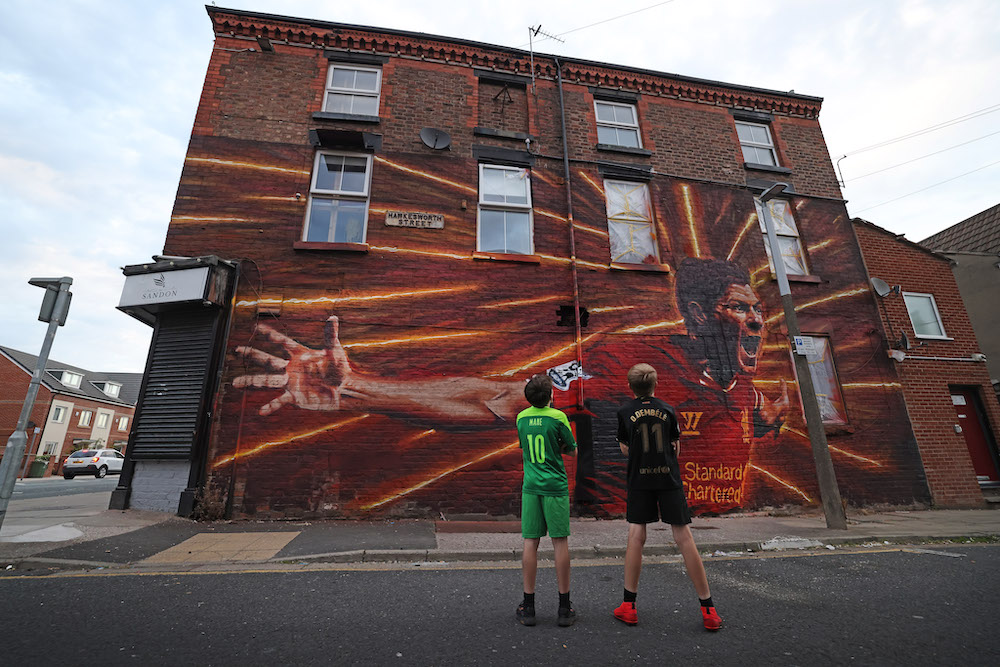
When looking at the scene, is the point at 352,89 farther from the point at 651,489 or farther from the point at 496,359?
the point at 651,489

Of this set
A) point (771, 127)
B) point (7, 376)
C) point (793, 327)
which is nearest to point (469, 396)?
point (793, 327)

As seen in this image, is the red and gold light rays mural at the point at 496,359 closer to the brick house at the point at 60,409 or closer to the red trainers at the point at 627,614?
the red trainers at the point at 627,614

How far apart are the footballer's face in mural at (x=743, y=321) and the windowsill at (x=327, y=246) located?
23.4ft

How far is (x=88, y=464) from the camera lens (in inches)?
917

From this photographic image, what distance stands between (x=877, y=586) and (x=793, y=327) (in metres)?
4.42

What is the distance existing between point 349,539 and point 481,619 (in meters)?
2.93

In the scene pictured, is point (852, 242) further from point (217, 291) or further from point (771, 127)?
point (217, 291)

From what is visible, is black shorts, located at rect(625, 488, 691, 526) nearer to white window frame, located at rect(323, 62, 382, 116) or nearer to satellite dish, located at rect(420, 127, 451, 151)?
satellite dish, located at rect(420, 127, 451, 151)

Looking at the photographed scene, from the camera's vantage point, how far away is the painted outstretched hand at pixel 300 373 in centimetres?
690

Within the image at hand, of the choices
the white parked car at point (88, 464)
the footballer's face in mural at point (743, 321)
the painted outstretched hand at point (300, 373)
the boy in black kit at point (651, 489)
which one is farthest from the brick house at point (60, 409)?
the footballer's face in mural at point (743, 321)

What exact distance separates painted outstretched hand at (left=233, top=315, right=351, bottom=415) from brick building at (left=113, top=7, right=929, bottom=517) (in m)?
0.03

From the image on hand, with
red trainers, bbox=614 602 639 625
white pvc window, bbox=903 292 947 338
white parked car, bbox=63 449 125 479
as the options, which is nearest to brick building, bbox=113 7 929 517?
white pvc window, bbox=903 292 947 338

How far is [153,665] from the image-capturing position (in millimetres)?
2326

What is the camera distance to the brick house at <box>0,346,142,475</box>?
28281mm
